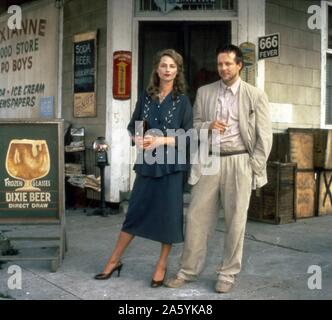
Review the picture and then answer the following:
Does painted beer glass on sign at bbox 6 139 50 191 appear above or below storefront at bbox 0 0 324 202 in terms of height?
below

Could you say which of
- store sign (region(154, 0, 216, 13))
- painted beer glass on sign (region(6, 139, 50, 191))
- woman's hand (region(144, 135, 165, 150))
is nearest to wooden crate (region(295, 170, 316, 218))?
store sign (region(154, 0, 216, 13))

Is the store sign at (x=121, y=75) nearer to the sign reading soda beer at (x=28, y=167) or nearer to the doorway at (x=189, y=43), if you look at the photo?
the doorway at (x=189, y=43)

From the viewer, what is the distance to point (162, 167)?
164 inches

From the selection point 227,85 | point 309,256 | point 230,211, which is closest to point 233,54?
point 227,85

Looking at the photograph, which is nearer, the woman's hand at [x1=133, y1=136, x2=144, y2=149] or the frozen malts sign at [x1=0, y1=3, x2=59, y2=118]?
the woman's hand at [x1=133, y1=136, x2=144, y2=149]

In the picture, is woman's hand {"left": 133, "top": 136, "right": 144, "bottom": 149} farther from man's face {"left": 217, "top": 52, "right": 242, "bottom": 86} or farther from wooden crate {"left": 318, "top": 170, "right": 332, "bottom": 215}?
wooden crate {"left": 318, "top": 170, "right": 332, "bottom": 215}

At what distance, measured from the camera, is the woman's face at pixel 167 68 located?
13.6ft

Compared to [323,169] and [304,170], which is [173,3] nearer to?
[304,170]

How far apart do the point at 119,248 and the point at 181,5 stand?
Result: 4.61m

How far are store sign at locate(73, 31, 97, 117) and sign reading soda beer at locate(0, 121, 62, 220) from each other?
3.36 metres

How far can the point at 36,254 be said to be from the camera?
17.4ft

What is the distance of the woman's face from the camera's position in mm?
4148

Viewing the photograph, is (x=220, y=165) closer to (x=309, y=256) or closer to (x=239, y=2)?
(x=309, y=256)

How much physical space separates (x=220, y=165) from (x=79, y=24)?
5.29 metres
